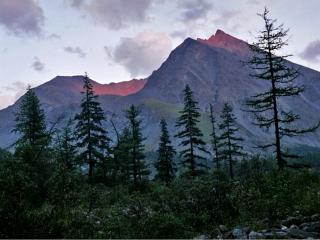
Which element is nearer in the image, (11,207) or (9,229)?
(9,229)

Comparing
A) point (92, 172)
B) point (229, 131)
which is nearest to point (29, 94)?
point (92, 172)

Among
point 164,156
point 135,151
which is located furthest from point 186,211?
point 164,156

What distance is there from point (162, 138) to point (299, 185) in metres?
42.4

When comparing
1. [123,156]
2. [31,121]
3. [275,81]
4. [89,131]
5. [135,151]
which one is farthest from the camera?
[123,156]

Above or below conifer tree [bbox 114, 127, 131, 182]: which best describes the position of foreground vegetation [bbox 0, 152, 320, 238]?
below

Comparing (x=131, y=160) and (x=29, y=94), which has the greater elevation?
(x=29, y=94)

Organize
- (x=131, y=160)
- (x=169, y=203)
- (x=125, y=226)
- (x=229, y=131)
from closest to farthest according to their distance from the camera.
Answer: (x=125, y=226), (x=169, y=203), (x=131, y=160), (x=229, y=131)

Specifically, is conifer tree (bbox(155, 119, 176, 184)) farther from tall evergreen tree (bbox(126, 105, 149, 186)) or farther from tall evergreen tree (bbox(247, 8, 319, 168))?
tall evergreen tree (bbox(247, 8, 319, 168))

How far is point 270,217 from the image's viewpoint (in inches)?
380

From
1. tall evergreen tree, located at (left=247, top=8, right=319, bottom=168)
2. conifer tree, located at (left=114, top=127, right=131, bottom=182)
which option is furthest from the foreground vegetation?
conifer tree, located at (left=114, top=127, right=131, bottom=182)

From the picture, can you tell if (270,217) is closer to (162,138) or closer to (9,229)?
(9,229)

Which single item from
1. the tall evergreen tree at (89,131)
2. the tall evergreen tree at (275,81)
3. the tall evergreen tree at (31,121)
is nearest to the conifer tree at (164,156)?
the tall evergreen tree at (89,131)

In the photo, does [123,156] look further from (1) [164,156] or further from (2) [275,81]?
(2) [275,81]

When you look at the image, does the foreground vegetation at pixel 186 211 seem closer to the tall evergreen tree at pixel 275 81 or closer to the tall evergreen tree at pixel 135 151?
the tall evergreen tree at pixel 275 81
